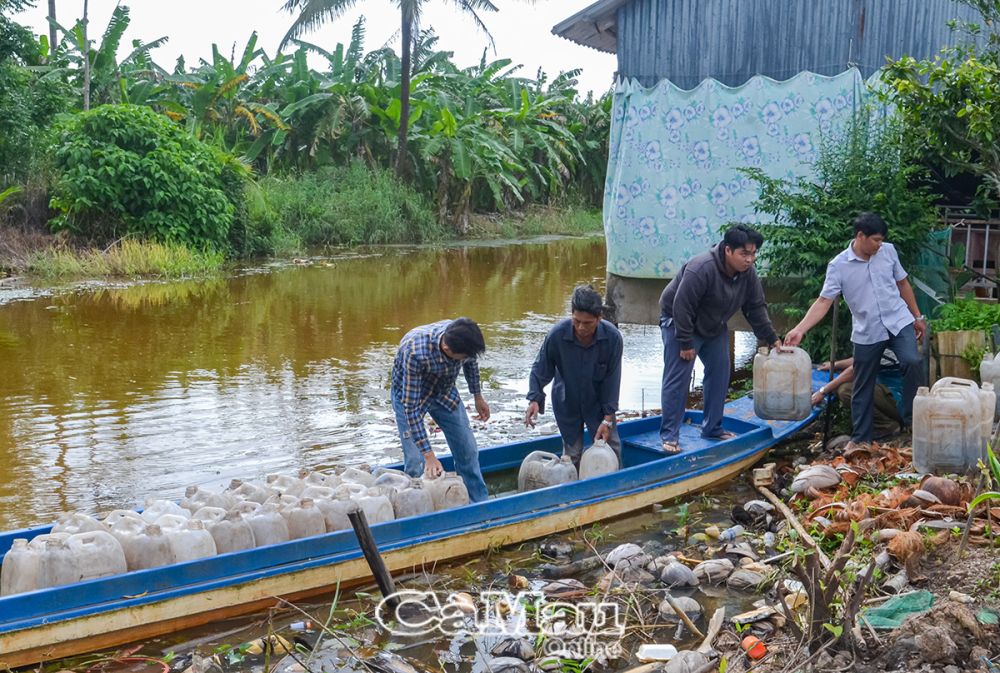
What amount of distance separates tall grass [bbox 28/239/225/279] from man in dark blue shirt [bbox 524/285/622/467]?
1421 cm

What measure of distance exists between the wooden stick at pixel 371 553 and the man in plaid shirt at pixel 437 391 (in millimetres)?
1090

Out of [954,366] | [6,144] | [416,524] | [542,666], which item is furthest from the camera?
[6,144]

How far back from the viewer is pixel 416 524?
20.4ft

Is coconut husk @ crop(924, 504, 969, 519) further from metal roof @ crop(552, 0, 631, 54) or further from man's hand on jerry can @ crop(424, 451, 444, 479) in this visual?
metal roof @ crop(552, 0, 631, 54)

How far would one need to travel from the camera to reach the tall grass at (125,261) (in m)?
19.5

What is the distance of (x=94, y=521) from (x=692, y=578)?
3.42 m

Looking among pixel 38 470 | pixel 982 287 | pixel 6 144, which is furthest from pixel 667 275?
pixel 6 144

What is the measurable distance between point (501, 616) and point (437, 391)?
1.60 m

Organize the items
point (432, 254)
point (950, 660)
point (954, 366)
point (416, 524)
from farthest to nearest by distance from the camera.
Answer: point (432, 254)
point (954, 366)
point (416, 524)
point (950, 660)

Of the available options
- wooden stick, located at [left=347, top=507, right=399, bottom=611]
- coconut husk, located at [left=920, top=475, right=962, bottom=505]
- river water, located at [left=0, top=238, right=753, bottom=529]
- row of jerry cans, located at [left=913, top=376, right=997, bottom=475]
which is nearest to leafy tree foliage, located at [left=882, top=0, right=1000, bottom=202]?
row of jerry cans, located at [left=913, top=376, right=997, bottom=475]

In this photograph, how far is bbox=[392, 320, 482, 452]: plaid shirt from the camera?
6.57 m

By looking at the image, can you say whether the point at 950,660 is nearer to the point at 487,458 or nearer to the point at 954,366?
the point at 487,458

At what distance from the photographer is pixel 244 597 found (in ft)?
18.7

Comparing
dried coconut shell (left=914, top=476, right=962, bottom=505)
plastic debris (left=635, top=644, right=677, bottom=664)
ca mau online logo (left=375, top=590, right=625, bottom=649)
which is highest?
dried coconut shell (left=914, top=476, right=962, bottom=505)
